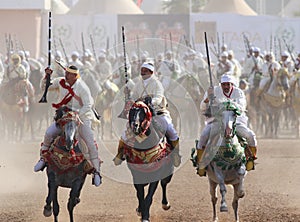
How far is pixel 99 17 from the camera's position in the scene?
143 ft

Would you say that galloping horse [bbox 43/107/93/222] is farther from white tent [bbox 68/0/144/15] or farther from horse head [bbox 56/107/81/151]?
white tent [bbox 68/0/144/15]

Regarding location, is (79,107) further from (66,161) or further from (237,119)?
(237,119)

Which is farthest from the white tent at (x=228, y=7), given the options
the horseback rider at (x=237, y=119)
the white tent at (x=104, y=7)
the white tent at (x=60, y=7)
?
the horseback rider at (x=237, y=119)

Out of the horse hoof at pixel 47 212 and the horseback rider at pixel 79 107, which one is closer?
the horseback rider at pixel 79 107

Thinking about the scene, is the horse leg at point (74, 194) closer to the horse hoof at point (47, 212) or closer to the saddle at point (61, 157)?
the saddle at point (61, 157)

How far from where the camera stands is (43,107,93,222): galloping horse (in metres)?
12.6

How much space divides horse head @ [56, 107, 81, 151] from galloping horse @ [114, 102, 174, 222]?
672 mm

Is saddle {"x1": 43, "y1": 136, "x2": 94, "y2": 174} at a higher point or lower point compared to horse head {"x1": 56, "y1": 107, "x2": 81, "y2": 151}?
lower

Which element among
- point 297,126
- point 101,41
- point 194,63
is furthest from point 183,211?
point 101,41

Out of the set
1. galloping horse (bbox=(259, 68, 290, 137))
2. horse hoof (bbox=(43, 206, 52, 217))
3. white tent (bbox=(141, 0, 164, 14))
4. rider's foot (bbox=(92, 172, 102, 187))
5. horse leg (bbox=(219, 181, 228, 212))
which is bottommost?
horse hoof (bbox=(43, 206, 52, 217))

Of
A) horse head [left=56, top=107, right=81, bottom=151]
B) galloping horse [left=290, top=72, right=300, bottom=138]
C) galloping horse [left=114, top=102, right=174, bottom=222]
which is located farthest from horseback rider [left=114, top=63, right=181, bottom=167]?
galloping horse [left=290, top=72, right=300, bottom=138]

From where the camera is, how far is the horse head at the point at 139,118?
12.5 m

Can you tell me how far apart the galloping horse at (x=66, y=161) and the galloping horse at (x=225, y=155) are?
1.56 m

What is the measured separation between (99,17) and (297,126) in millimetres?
17350
